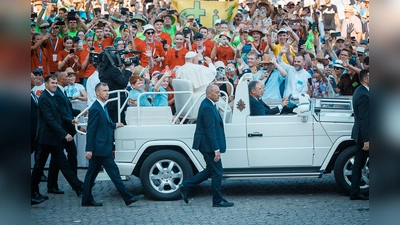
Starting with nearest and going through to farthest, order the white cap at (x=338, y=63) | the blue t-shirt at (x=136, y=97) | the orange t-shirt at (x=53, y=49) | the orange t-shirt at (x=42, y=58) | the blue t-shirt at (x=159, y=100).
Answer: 1. the blue t-shirt at (x=136, y=97)
2. the blue t-shirt at (x=159, y=100)
3. the white cap at (x=338, y=63)
4. the orange t-shirt at (x=42, y=58)
5. the orange t-shirt at (x=53, y=49)

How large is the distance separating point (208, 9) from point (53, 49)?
15.2ft

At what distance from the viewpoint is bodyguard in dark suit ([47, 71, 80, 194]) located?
10531 mm

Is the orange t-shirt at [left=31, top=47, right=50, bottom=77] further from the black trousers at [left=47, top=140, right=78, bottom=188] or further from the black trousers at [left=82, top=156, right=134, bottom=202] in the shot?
the black trousers at [left=82, top=156, right=134, bottom=202]

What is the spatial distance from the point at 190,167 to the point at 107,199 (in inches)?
60.4

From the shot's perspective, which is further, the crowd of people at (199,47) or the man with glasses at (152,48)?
the man with glasses at (152,48)

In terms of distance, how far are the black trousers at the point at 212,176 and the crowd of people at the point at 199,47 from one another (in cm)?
130

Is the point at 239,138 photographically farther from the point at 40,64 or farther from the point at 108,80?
the point at 40,64

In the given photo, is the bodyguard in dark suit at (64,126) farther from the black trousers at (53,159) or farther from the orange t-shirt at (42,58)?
the orange t-shirt at (42,58)

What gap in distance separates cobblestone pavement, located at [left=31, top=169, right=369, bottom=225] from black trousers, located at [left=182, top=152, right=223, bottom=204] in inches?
9.8

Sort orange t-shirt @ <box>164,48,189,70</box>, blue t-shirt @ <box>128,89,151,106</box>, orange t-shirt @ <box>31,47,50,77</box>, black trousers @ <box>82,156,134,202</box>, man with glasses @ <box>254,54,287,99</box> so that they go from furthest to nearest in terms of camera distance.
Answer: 1. orange t-shirt @ <box>31,47,50,77</box>
2. orange t-shirt @ <box>164,48,189,70</box>
3. man with glasses @ <box>254,54,287,99</box>
4. blue t-shirt @ <box>128,89,151,106</box>
5. black trousers @ <box>82,156,134,202</box>

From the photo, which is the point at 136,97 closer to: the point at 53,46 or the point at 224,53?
the point at 224,53

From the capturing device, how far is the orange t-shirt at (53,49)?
1599 centimetres

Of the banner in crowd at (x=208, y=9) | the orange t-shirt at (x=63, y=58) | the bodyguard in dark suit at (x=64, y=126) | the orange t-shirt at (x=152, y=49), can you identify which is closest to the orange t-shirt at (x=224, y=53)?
the orange t-shirt at (x=152, y=49)

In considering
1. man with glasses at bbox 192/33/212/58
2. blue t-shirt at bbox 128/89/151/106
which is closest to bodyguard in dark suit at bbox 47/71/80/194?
blue t-shirt at bbox 128/89/151/106
